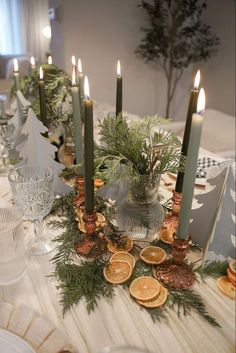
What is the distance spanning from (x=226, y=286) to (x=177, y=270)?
103 mm

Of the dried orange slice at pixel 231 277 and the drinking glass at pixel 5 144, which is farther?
the drinking glass at pixel 5 144

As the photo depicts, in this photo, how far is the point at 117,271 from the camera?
69 cm

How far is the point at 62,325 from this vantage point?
1.90 feet

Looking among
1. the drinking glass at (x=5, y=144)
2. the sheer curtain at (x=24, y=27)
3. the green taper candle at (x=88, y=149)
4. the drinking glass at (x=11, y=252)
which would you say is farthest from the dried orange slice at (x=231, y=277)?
the sheer curtain at (x=24, y=27)

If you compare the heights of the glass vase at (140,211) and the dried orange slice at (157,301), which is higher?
the glass vase at (140,211)

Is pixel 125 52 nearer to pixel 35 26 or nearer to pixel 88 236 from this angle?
pixel 35 26

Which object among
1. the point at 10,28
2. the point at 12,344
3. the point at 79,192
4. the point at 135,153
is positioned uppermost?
the point at 10,28

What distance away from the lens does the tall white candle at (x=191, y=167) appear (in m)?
0.57

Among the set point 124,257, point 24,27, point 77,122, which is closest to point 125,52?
point 24,27

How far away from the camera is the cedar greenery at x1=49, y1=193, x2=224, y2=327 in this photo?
62 cm

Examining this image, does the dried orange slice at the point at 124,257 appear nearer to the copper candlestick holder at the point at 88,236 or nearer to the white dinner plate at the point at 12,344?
the copper candlestick holder at the point at 88,236

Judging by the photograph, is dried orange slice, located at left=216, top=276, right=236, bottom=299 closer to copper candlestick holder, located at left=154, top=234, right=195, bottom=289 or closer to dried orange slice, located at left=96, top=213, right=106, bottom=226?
copper candlestick holder, located at left=154, top=234, right=195, bottom=289

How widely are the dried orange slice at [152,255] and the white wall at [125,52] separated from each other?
8.02 ft

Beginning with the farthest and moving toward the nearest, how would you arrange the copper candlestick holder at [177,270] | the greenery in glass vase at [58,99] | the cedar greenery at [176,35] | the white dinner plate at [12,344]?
1. the cedar greenery at [176,35]
2. the greenery in glass vase at [58,99]
3. the copper candlestick holder at [177,270]
4. the white dinner plate at [12,344]
